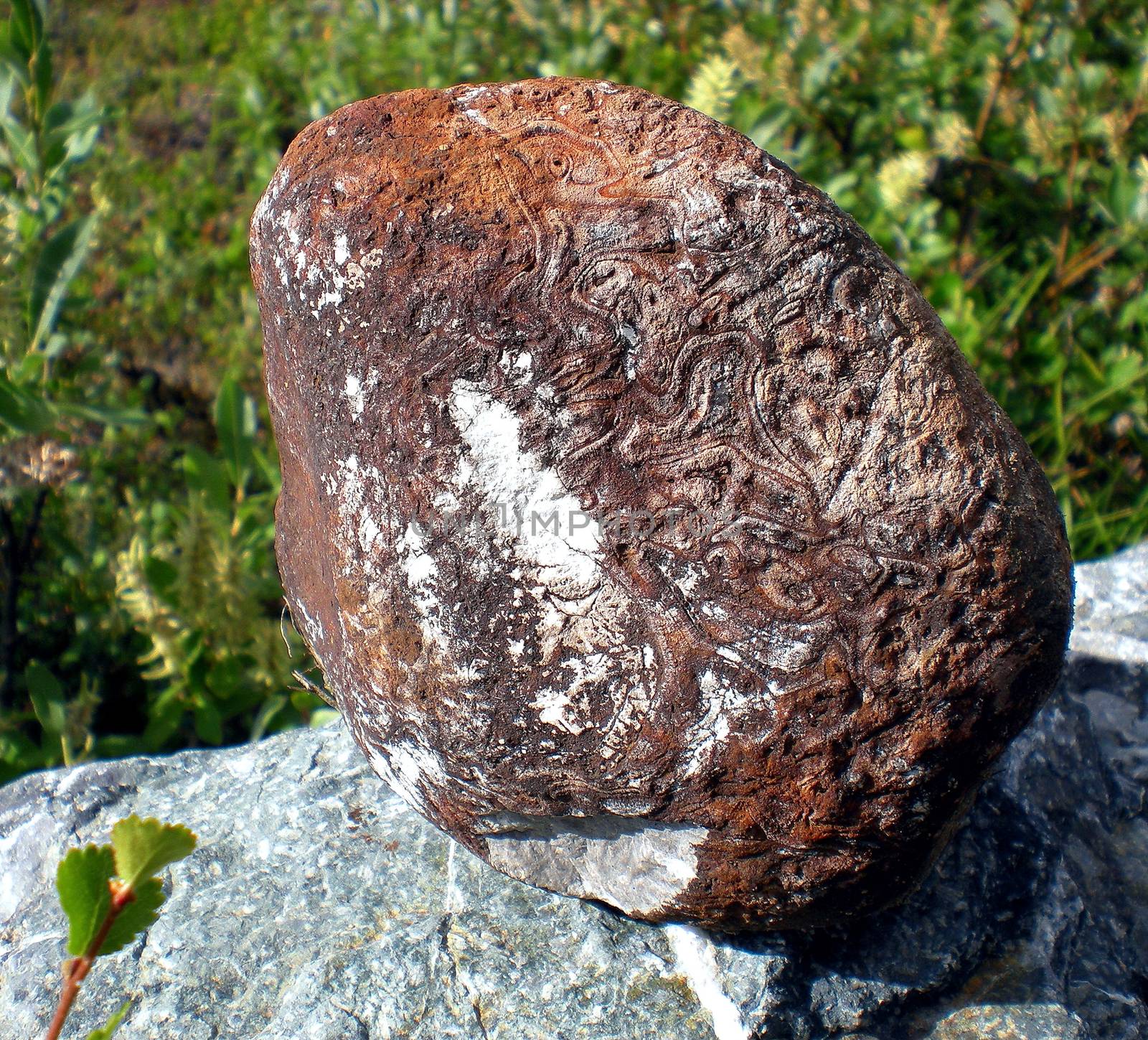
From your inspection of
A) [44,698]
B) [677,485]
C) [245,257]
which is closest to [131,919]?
[677,485]

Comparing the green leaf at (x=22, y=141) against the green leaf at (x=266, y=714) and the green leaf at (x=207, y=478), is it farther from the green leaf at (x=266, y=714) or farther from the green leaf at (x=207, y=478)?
the green leaf at (x=266, y=714)

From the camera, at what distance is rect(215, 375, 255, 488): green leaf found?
2.43 meters

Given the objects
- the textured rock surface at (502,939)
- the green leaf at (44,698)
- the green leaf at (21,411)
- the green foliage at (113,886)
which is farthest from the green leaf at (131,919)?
the green leaf at (44,698)

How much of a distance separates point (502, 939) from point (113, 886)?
992mm

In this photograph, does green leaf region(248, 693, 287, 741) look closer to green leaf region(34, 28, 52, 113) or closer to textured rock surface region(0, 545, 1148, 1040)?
textured rock surface region(0, 545, 1148, 1040)

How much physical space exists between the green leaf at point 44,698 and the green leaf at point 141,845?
1.74 m

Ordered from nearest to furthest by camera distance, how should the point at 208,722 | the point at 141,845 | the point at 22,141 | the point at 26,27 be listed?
the point at 141,845, the point at 26,27, the point at 22,141, the point at 208,722

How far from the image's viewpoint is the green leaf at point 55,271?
2.18 m

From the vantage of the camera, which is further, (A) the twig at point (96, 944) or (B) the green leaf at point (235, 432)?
(B) the green leaf at point (235, 432)

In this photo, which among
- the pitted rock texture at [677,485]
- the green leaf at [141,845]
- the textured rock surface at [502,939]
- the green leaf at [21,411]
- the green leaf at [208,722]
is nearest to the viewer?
the green leaf at [141,845]

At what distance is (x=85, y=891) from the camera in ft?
2.26

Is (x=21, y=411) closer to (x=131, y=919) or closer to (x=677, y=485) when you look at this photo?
(x=677, y=485)

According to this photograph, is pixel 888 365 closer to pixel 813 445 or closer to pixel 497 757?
pixel 813 445

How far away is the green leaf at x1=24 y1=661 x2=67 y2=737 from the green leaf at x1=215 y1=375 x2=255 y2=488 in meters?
0.56
